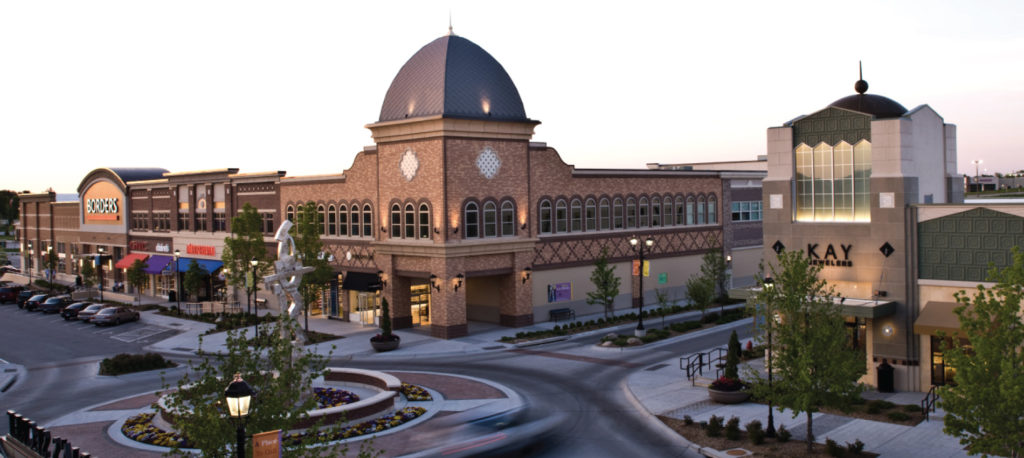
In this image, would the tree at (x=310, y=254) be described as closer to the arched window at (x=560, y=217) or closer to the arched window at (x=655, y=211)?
the arched window at (x=560, y=217)

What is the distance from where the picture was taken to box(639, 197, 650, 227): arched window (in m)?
55.1

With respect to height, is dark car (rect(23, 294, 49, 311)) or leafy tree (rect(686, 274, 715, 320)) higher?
leafy tree (rect(686, 274, 715, 320))

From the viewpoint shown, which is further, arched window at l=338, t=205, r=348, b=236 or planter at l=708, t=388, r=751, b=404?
arched window at l=338, t=205, r=348, b=236

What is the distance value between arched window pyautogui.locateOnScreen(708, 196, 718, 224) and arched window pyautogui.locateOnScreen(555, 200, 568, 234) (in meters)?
14.7

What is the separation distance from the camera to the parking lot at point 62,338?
4366cm

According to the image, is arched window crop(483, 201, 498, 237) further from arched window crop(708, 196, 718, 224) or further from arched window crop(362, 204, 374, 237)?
arched window crop(708, 196, 718, 224)

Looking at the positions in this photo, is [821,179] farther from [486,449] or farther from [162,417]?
[162,417]

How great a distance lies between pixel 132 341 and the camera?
47.7 metres

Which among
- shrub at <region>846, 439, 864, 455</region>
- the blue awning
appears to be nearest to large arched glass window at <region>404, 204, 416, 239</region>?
the blue awning

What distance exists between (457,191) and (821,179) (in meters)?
19.0

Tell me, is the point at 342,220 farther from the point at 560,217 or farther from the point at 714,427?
the point at 714,427

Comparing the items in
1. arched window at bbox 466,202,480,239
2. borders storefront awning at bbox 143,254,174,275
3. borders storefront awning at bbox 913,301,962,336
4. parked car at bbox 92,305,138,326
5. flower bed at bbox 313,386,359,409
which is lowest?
flower bed at bbox 313,386,359,409

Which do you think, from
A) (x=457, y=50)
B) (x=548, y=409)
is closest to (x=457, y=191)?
(x=457, y=50)

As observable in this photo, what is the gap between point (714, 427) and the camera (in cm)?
2398
